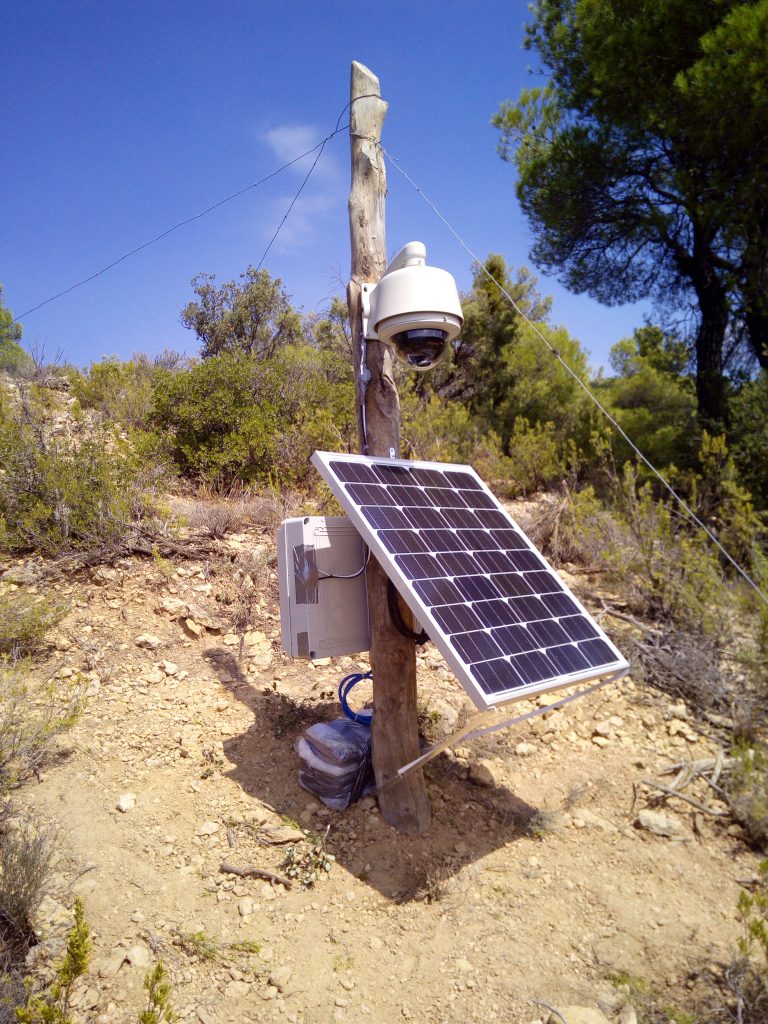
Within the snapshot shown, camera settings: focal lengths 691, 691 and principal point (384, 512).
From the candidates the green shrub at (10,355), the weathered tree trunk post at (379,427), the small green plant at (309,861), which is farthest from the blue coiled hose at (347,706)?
the green shrub at (10,355)

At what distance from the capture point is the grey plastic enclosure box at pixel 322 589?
11.9 ft

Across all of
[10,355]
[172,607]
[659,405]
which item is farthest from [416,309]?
[10,355]

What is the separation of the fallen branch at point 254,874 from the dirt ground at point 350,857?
33 mm

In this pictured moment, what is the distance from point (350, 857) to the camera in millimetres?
3428

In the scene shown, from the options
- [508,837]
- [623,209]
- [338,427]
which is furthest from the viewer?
[623,209]

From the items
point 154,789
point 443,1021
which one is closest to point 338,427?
point 154,789

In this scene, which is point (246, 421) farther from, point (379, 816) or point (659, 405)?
point (659, 405)

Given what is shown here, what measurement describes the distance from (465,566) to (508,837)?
147 cm

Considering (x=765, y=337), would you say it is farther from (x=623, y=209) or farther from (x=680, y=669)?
(x=680, y=669)

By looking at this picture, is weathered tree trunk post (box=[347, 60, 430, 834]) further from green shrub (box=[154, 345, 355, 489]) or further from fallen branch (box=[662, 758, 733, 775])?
green shrub (box=[154, 345, 355, 489])

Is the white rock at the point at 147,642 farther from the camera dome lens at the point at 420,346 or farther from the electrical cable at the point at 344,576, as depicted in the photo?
the camera dome lens at the point at 420,346

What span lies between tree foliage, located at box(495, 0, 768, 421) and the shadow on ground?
7.63 metres

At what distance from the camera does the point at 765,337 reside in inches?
Answer: 380

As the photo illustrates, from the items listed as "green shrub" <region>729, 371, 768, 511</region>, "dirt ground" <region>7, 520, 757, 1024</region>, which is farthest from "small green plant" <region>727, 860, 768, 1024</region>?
"green shrub" <region>729, 371, 768, 511</region>
